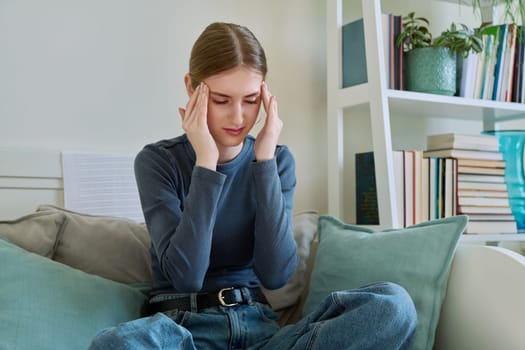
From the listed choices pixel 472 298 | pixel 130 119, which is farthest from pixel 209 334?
pixel 130 119

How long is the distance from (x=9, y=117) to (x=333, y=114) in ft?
3.14

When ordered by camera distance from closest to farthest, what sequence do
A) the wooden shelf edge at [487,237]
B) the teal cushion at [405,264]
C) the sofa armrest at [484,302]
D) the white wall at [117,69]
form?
1. the sofa armrest at [484,302]
2. the teal cushion at [405,264]
3. the white wall at [117,69]
4. the wooden shelf edge at [487,237]

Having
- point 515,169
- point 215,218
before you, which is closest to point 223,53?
point 215,218

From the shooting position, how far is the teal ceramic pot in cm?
182

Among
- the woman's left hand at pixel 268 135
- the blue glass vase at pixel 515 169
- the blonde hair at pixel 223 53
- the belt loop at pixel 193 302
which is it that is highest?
the blonde hair at pixel 223 53

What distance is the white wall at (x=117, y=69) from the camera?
1569 mm

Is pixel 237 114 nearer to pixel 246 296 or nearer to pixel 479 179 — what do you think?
Answer: pixel 246 296

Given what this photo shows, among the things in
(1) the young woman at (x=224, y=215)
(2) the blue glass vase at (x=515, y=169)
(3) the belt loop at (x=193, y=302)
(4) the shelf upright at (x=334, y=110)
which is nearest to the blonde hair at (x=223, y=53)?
(1) the young woman at (x=224, y=215)

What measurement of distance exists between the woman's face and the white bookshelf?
575mm

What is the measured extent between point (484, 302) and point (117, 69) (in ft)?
3.71

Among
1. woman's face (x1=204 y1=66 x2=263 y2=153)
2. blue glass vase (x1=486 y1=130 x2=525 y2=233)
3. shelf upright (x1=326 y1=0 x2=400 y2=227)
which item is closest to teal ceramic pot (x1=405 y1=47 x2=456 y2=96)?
shelf upright (x1=326 y1=0 x2=400 y2=227)

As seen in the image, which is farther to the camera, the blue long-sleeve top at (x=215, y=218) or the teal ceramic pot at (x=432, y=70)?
the teal ceramic pot at (x=432, y=70)

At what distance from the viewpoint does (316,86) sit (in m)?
2.03

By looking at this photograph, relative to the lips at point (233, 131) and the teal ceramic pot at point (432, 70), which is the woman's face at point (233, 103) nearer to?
the lips at point (233, 131)
